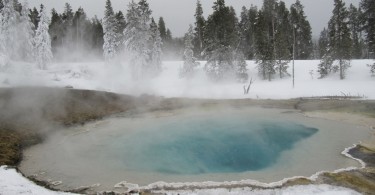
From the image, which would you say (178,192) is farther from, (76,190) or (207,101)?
(207,101)

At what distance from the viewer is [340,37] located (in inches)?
1966

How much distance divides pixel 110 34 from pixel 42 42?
12.0 meters

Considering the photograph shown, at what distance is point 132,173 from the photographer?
20.7 m

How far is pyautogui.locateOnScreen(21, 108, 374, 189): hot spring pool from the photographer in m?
20.2

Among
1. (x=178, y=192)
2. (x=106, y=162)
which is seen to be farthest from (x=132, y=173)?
(x=178, y=192)

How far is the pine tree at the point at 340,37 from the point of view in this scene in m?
48.4

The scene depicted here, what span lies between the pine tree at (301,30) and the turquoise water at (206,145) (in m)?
32.6

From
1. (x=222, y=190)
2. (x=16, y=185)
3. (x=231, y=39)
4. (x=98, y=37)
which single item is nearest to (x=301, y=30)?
(x=231, y=39)

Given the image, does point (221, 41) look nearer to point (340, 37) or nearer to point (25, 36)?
point (340, 37)

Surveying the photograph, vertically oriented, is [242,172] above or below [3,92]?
below

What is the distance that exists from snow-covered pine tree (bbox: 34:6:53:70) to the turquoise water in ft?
117

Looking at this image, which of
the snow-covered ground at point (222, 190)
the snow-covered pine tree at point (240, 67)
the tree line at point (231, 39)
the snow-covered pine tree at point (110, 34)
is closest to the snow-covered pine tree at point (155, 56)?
the tree line at point (231, 39)

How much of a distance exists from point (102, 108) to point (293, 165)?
26363 millimetres

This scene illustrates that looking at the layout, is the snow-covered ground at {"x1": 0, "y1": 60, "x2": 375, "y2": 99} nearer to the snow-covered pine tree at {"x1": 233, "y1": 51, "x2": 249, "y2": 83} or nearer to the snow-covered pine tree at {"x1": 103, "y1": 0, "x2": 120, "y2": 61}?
the snow-covered pine tree at {"x1": 233, "y1": 51, "x2": 249, "y2": 83}
